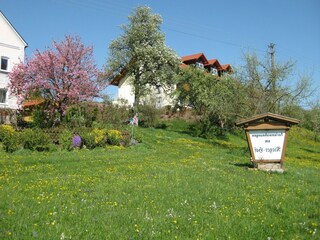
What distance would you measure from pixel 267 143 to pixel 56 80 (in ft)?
53.3

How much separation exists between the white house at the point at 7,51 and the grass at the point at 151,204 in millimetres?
21866

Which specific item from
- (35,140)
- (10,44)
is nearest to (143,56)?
(10,44)

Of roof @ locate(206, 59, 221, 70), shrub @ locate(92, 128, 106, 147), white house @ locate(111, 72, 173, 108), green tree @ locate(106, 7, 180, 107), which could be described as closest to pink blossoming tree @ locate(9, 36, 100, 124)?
shrub @ locate(92, 128, 106, 147)

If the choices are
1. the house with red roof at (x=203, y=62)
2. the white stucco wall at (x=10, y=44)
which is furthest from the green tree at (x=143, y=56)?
the house with red roof at (x=203, y=62)

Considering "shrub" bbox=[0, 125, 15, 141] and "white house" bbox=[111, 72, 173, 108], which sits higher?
"white house" bbox=[111, 72, 173, 108]

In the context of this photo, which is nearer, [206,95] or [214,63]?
[206,95]

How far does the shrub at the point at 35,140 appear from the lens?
58.1 ft

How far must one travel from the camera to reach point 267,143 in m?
15.0

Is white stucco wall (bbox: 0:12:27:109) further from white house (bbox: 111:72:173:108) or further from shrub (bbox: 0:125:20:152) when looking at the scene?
shrub (bbox: 0:125:20:152)

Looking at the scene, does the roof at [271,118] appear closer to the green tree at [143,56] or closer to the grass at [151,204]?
the grass at [151,204]

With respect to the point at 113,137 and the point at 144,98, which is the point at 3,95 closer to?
the point at 144,98

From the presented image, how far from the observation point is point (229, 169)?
14.1 metres

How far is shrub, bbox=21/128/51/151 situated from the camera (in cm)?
1772

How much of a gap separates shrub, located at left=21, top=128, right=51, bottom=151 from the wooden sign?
9.93 m
